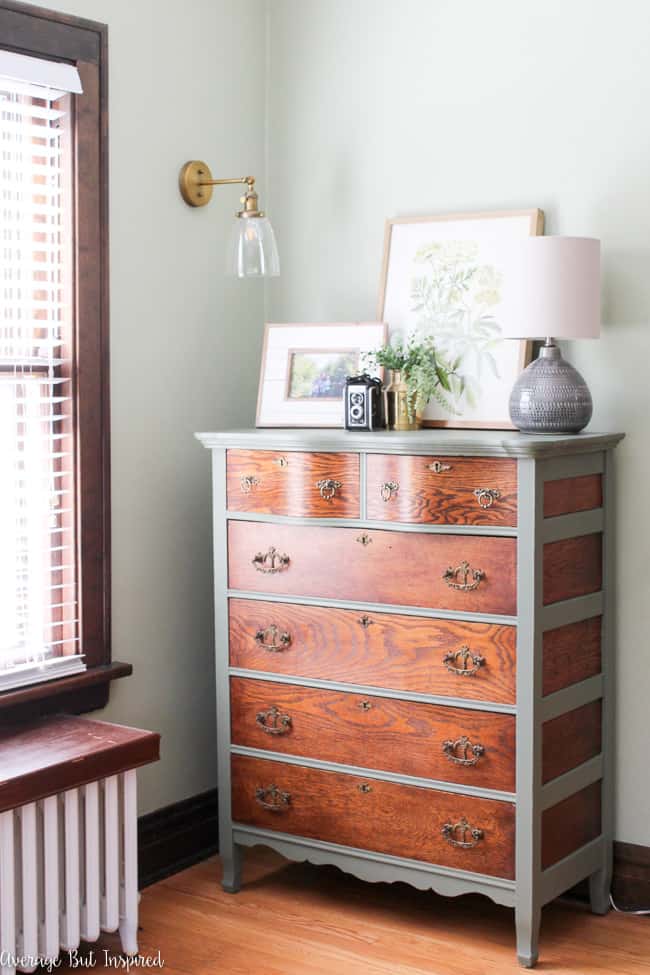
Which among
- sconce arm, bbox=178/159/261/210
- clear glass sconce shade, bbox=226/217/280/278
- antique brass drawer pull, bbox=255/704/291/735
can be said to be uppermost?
sconce arm, bbox=178/159/261/210

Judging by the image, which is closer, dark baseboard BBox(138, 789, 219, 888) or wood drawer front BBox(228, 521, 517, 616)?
wood drawer front BBox(228, 521, 517, 616)

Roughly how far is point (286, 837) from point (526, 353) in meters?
1.36

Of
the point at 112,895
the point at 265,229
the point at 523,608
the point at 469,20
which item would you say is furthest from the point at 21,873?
the point at 469,20

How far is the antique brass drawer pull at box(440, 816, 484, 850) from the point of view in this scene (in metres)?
2.76

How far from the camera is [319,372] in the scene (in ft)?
10.8

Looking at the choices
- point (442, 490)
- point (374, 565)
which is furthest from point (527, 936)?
point (442, 490)

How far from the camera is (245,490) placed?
119 inches

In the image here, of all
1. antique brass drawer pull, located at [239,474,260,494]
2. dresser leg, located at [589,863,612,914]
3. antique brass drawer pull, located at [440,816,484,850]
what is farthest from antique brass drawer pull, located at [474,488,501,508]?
dresser leg, located at [589,863,612,914]

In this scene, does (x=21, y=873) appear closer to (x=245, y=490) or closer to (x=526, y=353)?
(x=245, y=490)

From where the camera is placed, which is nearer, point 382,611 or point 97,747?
point 97,747

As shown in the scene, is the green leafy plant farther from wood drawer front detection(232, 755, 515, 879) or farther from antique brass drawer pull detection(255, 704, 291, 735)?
wood drawer front detection(232, 755, 515, 879)

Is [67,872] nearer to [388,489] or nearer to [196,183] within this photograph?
[388,489]

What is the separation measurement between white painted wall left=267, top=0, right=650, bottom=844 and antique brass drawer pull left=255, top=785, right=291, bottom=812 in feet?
2.79

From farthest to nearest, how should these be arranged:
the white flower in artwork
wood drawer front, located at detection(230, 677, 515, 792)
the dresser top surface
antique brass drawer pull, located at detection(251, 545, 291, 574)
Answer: the white flower in artwork
antique brass drawer pull, located at detection(251, 545, 291, 574)
wood drawer front, located at detection(230, 677, 515, 792)
the dresser top surface
